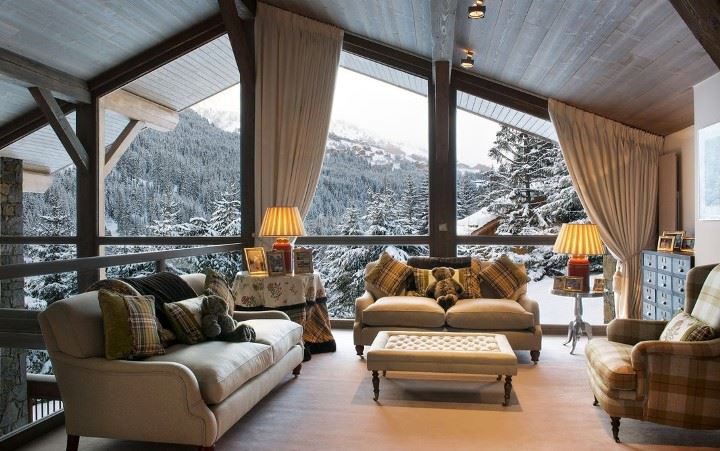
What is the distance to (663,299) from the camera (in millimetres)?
5066

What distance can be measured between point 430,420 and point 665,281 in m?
2.77

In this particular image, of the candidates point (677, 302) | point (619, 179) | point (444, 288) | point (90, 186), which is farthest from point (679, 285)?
point (90, 186)

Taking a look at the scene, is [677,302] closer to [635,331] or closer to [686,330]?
[635,331]

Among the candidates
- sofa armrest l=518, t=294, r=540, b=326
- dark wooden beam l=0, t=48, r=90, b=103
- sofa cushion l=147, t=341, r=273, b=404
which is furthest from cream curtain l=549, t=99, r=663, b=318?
dark wooden beam l=0, t=48, r=90, b=103

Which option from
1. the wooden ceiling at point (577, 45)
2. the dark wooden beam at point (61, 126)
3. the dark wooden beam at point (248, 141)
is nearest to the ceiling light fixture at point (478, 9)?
the wooden ceiling at point (577, 45)

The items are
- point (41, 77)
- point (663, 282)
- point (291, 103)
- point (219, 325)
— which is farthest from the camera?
point (291, 103)

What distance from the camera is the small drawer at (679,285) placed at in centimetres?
466

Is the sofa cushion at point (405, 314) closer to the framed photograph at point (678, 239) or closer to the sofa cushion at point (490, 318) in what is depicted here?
the sofa cushion at point (490, 318)

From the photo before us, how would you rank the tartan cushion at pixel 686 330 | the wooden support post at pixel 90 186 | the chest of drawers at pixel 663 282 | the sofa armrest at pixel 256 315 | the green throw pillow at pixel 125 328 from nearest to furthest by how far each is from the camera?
the green throw pillow at pixel 125 328, the tartan cushion at pixel 686 330, the sofa armrest at pixel 256 315, the chest of drawers at pixel 663 282, the wooden support post at pixel 90 186

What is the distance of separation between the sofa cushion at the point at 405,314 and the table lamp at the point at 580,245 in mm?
1288

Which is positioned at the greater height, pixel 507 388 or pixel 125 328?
pixel 125 328

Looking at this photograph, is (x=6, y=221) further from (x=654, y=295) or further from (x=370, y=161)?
(x=654, y=295)

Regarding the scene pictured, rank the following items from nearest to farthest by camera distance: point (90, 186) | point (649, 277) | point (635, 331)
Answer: point (635, 331)
point (649, 277)
point (90, 186)

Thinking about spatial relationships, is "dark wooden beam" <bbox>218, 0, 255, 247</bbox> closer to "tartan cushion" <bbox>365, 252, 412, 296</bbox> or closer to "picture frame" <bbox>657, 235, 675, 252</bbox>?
"tartan cushion" <bbox>365, 252, 412, 296</bbox>
